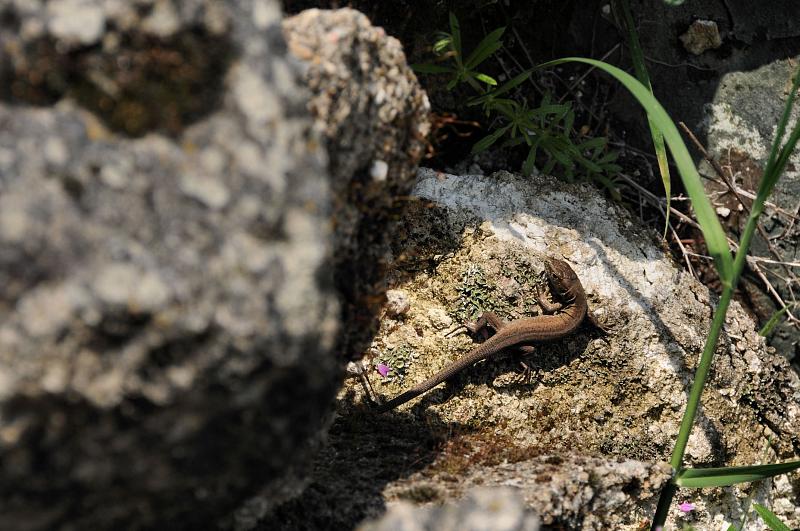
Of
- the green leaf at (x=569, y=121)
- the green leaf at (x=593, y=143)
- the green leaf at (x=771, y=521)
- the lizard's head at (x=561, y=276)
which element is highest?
the green leaf at (x=569, y=121)

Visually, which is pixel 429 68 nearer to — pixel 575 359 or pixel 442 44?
pixel 442 44

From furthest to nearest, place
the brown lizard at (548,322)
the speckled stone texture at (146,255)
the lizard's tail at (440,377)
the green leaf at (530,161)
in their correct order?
the green leaf at (530,161)
the brown lizard at (548,322)
the lizard's tail at (440,377)
the speckled stone texture at (146,255)

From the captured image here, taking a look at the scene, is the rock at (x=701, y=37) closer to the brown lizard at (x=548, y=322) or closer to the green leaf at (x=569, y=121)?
the green leaf at (x=569, y=121)

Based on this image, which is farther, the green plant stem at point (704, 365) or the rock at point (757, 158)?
the rock at point (757, 158)

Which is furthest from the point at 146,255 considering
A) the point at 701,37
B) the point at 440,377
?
the point at 701,37

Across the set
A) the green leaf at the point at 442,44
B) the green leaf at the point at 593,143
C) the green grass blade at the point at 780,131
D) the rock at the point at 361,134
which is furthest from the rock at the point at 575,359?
the green grass blade at the point at 780,131

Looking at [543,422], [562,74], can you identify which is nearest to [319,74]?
[543,422]

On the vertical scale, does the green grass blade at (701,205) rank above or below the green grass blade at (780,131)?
below

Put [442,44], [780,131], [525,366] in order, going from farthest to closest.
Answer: [525,366]
[442,44]
[780,131]
